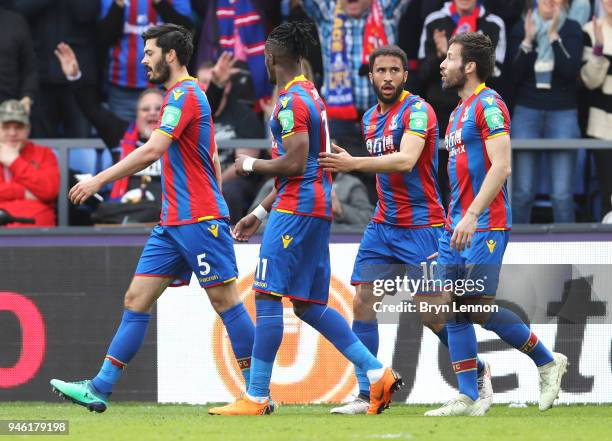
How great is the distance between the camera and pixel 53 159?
10594mm

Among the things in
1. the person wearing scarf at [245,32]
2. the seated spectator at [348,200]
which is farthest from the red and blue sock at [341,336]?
Answer: the person wearing scarf at [245,32]

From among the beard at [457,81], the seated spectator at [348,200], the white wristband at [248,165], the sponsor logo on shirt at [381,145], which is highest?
the beard at [457,81]

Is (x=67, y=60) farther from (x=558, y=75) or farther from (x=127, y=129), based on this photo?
(x=558, y=75)

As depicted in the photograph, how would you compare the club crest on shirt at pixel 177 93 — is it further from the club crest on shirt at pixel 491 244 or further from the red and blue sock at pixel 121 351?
the club crest on shirt at pixel 491 244

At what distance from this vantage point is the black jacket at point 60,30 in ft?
38.6

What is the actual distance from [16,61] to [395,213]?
4601 millimetres

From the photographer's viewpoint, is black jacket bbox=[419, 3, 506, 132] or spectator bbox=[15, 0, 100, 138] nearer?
black jacket bbox=[419, 3, 506, 132]

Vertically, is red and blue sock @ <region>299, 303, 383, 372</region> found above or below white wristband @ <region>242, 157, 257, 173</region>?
below

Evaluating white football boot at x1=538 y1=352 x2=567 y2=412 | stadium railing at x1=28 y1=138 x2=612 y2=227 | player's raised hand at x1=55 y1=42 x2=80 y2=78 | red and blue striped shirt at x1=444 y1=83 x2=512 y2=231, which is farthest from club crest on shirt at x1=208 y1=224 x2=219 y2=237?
player's raised hand at x1=55 y1=42 x2=80 y2=78

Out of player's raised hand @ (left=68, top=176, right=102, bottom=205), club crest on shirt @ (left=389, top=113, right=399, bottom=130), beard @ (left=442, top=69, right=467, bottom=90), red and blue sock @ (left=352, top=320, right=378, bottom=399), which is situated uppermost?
beard @ (left=442, top=69, right=467, bottom=90)

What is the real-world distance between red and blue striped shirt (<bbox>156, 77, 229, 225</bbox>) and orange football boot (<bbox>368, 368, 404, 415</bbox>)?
4.41 feet

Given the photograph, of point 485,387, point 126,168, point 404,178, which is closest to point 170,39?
point 126,168

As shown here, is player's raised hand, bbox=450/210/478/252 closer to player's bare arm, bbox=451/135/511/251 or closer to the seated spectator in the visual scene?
player's bare arm, bbox=451/135/511/251

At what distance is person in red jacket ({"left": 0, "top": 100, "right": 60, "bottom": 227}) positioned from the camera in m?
10.5
